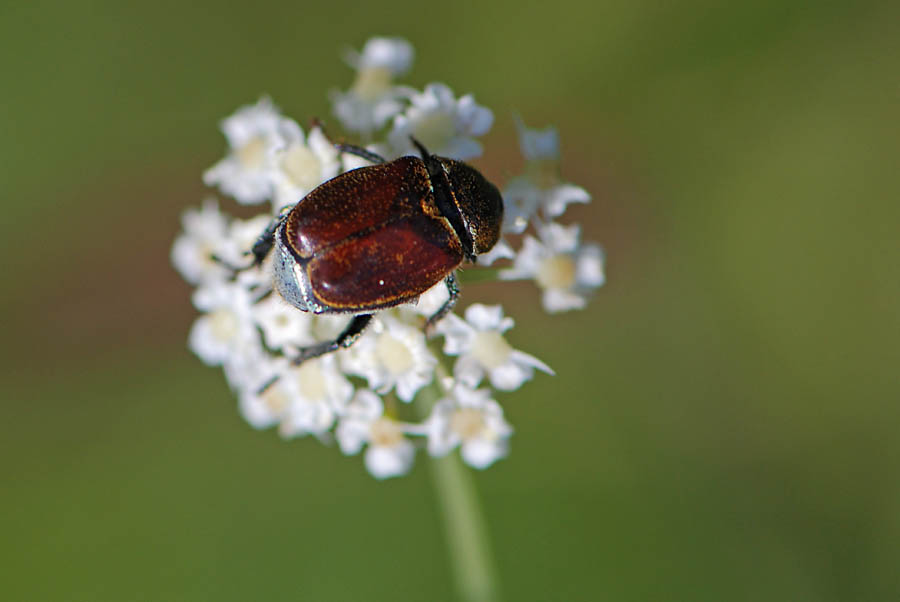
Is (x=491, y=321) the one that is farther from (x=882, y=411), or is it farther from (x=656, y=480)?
(x=882, y=411)

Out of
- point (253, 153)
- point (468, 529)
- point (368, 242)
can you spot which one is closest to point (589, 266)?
point (368, 242)

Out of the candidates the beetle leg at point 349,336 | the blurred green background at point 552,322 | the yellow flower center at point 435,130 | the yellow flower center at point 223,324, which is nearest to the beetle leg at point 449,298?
the beetle leg at point 349,336

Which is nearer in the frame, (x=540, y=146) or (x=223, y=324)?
(x=540, y=146)

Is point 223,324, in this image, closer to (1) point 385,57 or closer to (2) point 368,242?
(2) point 368,242

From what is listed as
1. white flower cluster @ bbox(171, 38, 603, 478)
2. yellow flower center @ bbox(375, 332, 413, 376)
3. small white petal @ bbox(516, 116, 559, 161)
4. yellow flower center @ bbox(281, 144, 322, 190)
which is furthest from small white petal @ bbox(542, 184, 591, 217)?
yellow flower center @ bbox(281, 144, 322, 190)

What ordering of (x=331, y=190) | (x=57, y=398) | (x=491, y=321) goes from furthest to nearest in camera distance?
(x=57, y=398), (x=491, y=321), (x=331, y=190)

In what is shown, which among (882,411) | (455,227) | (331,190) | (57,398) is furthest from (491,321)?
(57,398)
